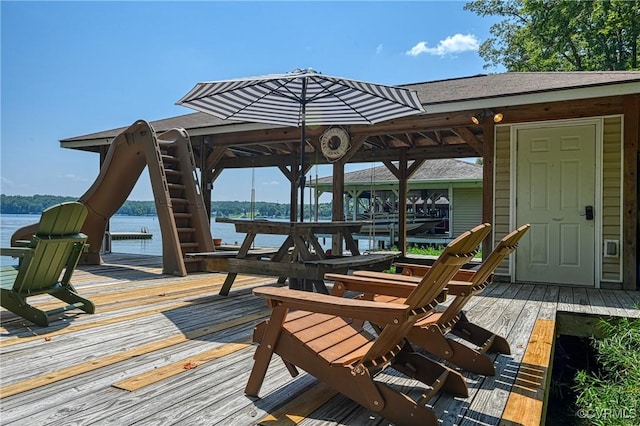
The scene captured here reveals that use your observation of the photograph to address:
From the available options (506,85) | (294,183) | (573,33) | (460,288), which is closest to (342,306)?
(460,288)

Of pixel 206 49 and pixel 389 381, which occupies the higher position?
pixel 206 49

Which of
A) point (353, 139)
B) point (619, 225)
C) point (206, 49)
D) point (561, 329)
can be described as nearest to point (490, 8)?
point (206, 49)

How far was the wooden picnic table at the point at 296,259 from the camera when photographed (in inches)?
161

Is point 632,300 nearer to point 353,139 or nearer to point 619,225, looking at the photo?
point 619,225

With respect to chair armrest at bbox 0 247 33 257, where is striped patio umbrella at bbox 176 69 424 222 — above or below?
above

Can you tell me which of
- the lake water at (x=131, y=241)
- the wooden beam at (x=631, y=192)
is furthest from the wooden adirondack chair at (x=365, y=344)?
the wooden beam at (x=631, y=192)

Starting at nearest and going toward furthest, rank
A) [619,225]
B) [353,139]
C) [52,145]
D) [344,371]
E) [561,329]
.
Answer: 1. [344,371]
2. [561,329]
3. [619,225]
4. [353,139]
5. [52,145]

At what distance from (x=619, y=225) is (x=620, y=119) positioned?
136 centimetres

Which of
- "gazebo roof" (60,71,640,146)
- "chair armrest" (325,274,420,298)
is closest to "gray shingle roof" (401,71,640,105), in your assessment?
"gazebo roof" (60,71,640,146)

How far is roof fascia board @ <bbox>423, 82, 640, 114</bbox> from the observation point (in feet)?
16.5

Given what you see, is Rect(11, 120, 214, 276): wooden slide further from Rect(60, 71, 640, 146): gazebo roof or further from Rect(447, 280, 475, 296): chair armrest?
Rect(447, 280, 475, 296): chair armrest

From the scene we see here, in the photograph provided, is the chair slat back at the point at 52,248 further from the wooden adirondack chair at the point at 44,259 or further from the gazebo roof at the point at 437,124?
the gazebo roof at the point at 437,124

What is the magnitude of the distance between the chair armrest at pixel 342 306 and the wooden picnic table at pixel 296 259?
1.82 m

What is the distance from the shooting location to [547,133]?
599 centimetres
